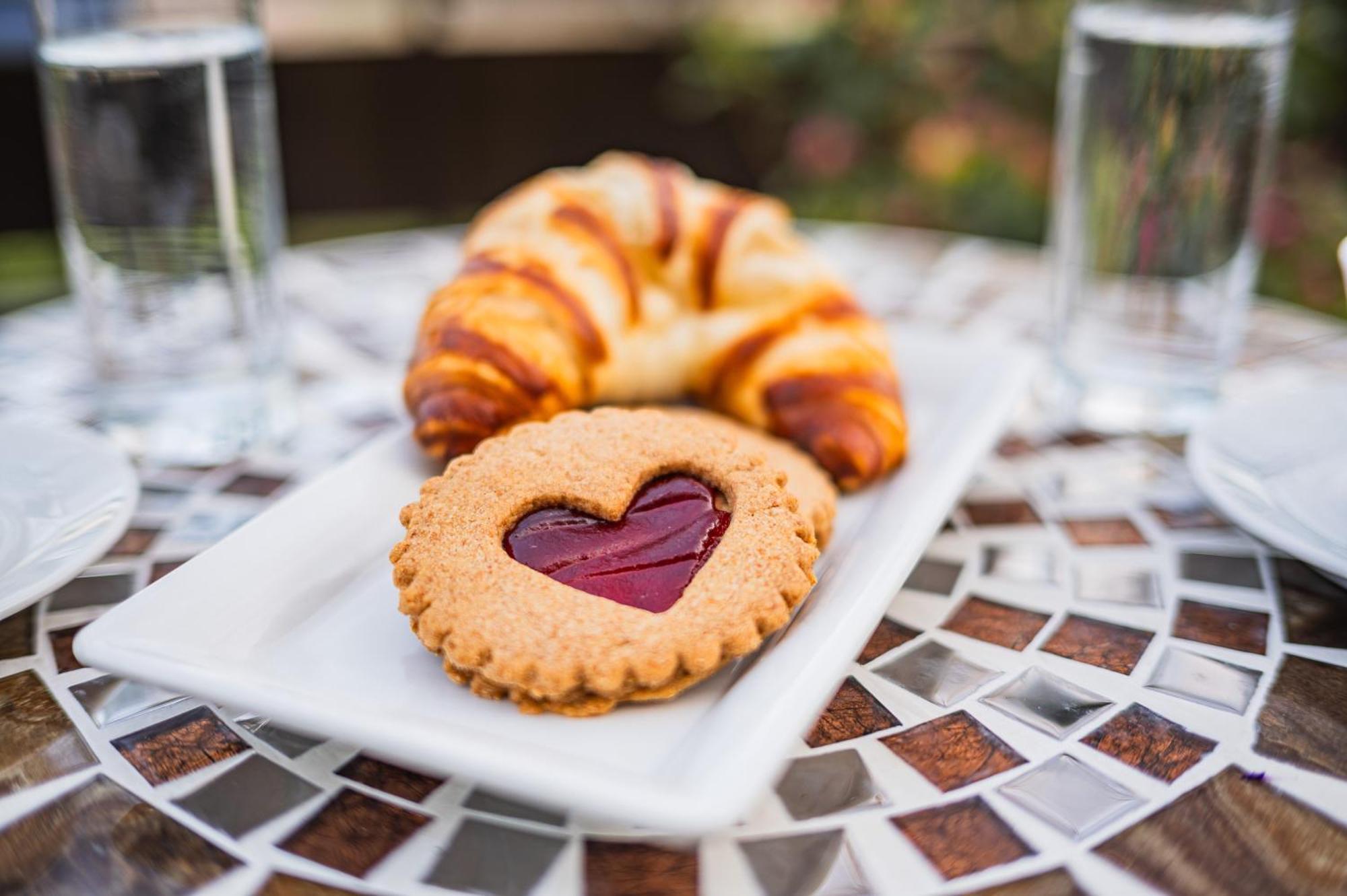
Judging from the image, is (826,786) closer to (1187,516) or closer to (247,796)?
(247,796)

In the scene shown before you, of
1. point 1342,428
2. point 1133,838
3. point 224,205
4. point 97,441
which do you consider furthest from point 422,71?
point 1133,838

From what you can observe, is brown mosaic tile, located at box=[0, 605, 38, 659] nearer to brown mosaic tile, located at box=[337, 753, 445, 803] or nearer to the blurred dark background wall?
brown mosaic tile, located at box=[337, 753, 445, 803]

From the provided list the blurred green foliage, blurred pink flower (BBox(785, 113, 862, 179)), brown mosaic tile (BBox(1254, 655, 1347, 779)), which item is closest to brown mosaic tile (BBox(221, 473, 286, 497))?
brown mosaic tile (BBox(1254, 655, 1347, 779))

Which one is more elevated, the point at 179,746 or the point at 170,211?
the point at 170,211

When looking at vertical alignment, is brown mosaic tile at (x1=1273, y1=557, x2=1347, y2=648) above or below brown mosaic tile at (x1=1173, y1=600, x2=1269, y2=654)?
above

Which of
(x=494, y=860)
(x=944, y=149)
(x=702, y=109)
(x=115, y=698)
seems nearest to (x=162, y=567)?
(x=115, y=698)

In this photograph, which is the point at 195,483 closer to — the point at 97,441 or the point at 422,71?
the point at 97,441

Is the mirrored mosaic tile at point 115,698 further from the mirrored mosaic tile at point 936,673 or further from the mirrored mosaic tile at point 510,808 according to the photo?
the mirrored mosaic tile at point 936,673
